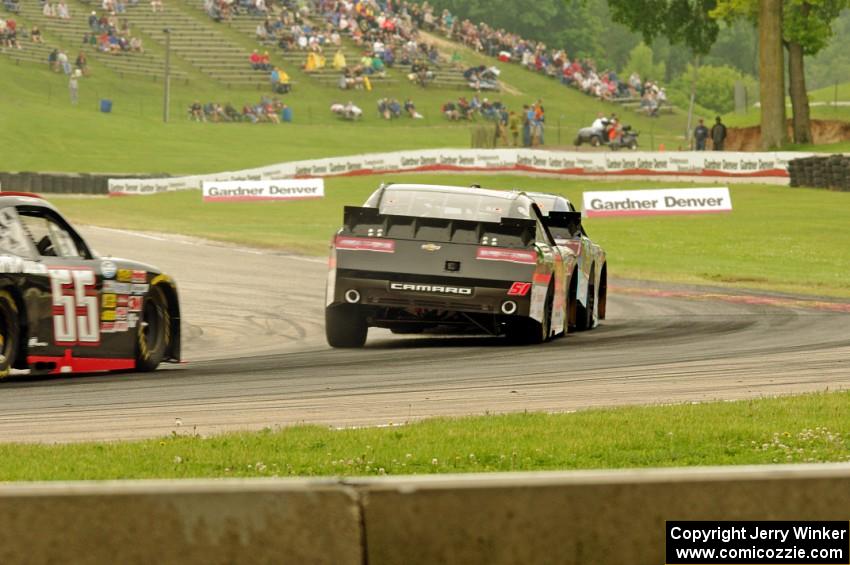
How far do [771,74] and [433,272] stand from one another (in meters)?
41.6

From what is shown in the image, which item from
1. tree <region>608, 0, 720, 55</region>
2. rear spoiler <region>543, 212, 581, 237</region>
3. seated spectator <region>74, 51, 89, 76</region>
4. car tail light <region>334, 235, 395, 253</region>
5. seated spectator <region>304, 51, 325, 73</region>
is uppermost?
tree <region>608, 0, 720, 55</region>

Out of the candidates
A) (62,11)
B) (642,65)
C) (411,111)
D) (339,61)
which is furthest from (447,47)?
(642,65)

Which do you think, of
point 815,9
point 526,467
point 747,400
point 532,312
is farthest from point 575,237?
point 815,9

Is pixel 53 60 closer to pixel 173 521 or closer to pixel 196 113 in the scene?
pixel 196 113

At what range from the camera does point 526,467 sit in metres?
7.69

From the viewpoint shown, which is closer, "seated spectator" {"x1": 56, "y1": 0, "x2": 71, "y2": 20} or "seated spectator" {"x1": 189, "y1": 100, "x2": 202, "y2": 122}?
"seated spectator" {"x1": 189, "y1": 100, "x2": 202, "y2": 122}

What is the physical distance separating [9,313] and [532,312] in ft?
17.2

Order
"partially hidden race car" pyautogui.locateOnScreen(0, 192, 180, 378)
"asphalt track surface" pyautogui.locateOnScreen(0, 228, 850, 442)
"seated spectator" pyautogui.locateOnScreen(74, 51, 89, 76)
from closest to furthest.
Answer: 1. "asphalt track surface" pyautogui.locateOnScreen(0, 228, 850, 442)
2. "partially hidden race car" pyautogui.locateOnScreen(0, 192, 180, 378)
3. "seated spectator" pyautogui.locateOnScreen(74, 51, 89, 76)

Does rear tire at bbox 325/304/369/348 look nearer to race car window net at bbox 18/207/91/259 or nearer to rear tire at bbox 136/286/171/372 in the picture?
rear tire at bbox 136/286/171/372

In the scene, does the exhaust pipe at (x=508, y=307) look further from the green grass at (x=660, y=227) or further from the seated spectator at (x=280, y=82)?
the seated spectator at (x=280, y=82)

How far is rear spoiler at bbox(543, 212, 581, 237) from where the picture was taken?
16.2 metres

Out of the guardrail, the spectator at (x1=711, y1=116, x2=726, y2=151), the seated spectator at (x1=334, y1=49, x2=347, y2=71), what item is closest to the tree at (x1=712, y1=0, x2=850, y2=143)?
the spectator at (x1=711, y1=116, x2=726, y2=151)

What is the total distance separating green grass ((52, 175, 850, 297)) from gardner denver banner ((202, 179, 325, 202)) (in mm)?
680

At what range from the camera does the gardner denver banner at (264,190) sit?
159 ft
